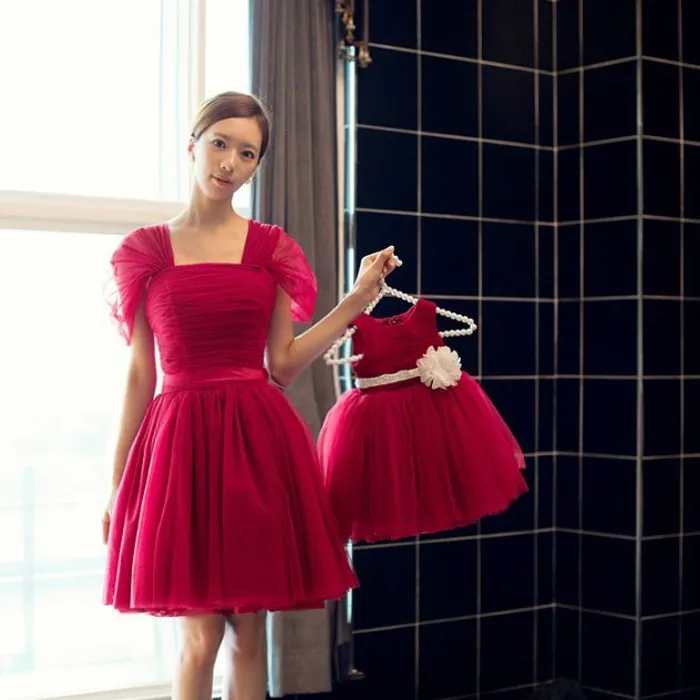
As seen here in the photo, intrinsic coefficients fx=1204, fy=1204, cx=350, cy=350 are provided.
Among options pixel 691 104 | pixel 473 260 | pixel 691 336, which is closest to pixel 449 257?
pixel 473 260

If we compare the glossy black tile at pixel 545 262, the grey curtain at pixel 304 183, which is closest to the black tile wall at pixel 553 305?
the glossy black tile at pixel 545 262

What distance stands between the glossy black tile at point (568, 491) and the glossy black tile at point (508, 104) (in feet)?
3.50

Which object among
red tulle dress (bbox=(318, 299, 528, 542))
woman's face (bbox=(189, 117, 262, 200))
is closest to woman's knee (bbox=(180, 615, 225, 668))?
red tulle dress (bbox=(318, 299, 528, 542))

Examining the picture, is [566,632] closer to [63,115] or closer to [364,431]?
[364,431]

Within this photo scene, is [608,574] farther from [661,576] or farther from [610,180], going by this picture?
[610,180]

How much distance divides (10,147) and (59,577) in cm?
118

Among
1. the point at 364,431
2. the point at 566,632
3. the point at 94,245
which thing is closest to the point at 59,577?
the point at 94,245

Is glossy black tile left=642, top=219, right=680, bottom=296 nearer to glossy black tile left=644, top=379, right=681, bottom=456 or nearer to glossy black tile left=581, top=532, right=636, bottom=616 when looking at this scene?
glossy black tile left=644, top=379, right=681, bottom=456

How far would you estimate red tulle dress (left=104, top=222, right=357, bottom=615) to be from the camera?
92.6 inches

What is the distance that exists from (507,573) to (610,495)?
430mm

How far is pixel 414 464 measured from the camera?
8.65 feet

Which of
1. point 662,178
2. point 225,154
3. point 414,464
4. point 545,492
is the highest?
point 662,178

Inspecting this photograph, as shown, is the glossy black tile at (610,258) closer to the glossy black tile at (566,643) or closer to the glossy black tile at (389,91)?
the glossy black tile at (389,91)

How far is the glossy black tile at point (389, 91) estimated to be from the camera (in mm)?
3625
